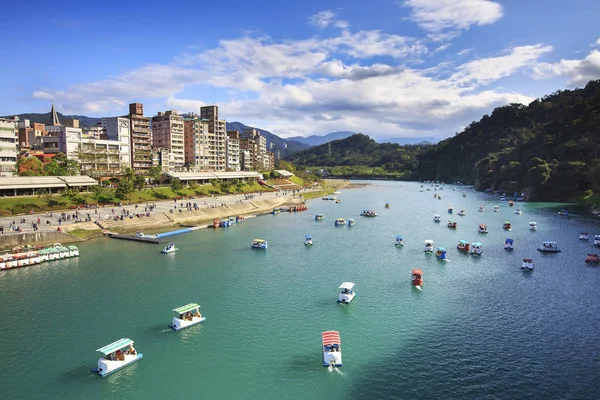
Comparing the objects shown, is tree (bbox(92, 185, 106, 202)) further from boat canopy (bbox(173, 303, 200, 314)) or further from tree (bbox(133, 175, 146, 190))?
boat canopy (bbox(173, 303, 200, 314))

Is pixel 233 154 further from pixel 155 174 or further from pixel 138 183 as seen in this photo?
pixel 138 183

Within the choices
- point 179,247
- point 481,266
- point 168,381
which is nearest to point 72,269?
point 179,247

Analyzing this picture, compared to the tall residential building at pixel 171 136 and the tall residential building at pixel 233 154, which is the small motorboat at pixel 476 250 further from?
the tall residential building at pixel 233 154

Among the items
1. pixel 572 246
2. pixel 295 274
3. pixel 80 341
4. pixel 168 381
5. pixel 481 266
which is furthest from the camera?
pixel 572 246

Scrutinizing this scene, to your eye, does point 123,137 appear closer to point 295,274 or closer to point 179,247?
point 179,247

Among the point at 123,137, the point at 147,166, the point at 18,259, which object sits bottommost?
the point at 18,259

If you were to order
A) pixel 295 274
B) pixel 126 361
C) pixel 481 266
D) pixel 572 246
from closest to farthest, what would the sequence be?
pixel 126 361, pixel 295 274, pixel 481 266, pixel 572 246

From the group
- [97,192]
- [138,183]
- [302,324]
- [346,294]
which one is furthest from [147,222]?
[302,324]
